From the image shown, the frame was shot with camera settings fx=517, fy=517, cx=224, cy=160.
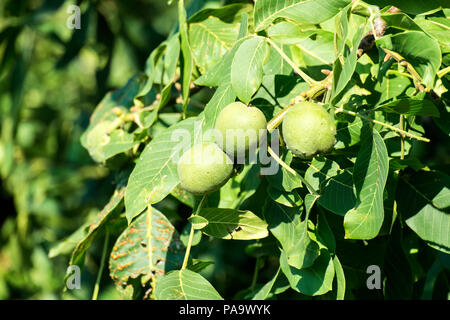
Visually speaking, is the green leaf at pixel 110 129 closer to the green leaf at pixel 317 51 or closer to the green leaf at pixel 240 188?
the green leaf at pixel 240 188

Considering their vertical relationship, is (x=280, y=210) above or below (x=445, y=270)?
above

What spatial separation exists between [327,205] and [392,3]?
Result: 0.44 m

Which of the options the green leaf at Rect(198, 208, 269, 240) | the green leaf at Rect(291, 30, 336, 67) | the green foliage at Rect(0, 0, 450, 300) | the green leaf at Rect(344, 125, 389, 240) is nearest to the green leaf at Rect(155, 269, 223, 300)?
the green foliage at Rect(0, 0, 450, 300)

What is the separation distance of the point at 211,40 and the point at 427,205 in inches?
29.7

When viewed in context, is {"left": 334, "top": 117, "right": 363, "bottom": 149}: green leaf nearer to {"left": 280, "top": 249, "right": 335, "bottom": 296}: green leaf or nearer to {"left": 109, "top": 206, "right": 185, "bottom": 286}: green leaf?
{"left": 280, "top": 249, "right": 335, "bottom": 296}: green leaf

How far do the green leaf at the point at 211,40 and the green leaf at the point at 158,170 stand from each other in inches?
12.3

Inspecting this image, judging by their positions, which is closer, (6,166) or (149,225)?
→ (149,225)

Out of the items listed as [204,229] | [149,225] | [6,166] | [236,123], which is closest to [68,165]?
[6,166]

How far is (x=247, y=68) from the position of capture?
104 cm

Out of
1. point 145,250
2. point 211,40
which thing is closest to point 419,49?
point 211,40

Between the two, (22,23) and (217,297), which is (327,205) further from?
(22,23)

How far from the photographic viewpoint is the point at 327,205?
3.68 feet

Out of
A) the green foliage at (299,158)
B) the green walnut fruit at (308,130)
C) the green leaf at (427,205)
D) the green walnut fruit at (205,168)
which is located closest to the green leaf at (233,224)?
the green foliage at (299,158)

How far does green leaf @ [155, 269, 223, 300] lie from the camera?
3.86ft
